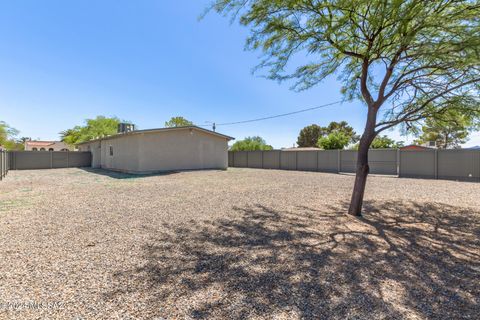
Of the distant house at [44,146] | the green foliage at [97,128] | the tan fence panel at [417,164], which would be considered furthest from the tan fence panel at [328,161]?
the distant house at [44,146]

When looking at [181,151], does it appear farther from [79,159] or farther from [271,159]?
[79,159]

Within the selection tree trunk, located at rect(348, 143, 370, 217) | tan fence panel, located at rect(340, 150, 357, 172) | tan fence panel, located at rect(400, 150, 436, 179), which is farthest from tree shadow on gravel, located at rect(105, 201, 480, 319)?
tan fence panel, located at rect(340, 150, 357, 172)

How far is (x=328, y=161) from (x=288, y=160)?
11.7ft

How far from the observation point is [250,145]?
30.9 metres

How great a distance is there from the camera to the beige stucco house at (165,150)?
14195 mm

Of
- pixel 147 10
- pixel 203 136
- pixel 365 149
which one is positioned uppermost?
pixel 147 10

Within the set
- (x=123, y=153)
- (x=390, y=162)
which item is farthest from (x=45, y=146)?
(x=390, y=162)

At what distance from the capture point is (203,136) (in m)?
16.7

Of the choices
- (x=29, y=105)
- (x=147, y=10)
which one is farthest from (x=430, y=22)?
(x=29, y=105)

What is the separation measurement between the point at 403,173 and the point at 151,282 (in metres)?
15.6

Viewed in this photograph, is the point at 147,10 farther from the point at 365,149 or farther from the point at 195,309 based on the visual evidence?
the point at 195,309

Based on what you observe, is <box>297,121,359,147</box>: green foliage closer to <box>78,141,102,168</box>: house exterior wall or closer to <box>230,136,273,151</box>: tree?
<box>230,136,273,151</box>: tree

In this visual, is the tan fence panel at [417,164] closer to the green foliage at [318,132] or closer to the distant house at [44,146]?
the green foliage at [318,132]

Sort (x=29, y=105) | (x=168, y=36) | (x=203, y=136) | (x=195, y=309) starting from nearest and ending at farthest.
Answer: (x=195, y=309)
(x=168, y=36)
(x=203, y=136)
(x=29, y=105)
